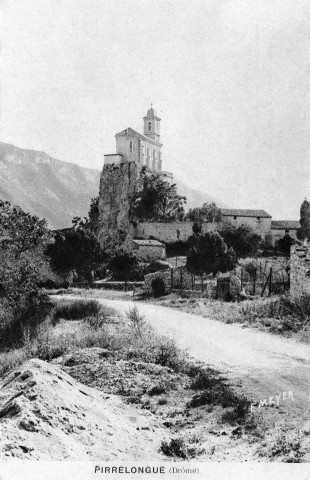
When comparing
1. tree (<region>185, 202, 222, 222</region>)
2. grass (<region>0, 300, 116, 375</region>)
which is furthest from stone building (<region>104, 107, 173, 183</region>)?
grass (<region>0, 300, 116, 375</region>)

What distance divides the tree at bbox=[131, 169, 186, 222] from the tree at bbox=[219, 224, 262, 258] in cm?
1399

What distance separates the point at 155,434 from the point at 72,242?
129ft

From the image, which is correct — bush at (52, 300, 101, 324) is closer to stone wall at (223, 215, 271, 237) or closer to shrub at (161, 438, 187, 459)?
shrub at (161, 438, 187, 459)

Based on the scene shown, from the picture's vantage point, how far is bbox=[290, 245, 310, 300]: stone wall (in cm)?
1686

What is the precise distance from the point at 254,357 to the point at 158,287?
Result: 2022 cm

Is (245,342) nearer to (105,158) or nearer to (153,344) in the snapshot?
(153,344)

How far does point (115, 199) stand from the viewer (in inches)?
3214

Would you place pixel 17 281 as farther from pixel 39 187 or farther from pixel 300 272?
pixel 39 187

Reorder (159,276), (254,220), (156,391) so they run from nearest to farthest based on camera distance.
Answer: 1. (156,391)
2. (159,276)
3. (254,220)

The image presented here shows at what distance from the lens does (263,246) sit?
6938 centimetres

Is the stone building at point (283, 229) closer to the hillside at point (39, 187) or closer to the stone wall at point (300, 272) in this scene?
the stone wall at point (300, 272)

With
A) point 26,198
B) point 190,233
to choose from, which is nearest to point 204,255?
point 190,233

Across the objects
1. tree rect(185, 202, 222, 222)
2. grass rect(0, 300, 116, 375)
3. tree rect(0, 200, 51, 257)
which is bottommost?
grass rect(0, 300, 116, 375)

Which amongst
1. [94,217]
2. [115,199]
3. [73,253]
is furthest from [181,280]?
[94,217]
